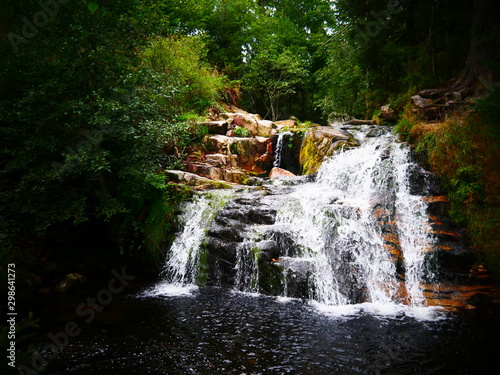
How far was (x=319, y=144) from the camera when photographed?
12000 mm

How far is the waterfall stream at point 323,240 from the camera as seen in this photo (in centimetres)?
616

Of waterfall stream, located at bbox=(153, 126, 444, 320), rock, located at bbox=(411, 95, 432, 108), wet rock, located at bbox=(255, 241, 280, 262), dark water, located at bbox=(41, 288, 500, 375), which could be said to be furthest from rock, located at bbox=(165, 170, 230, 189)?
rock, located at bbox=(411, 95, 432, 108)

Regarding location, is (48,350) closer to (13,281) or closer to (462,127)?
(13,281)

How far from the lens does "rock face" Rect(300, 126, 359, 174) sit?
37.0 feet

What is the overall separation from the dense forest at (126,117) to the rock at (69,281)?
79 cm

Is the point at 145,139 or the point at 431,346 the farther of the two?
the point at 145,139

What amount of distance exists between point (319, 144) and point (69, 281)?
34.0 feet

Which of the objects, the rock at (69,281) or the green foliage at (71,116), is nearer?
the green foliage at (71,116)

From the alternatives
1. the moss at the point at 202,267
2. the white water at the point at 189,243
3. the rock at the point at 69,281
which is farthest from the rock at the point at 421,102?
the rock at the point at 69,281

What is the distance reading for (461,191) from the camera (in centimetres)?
657

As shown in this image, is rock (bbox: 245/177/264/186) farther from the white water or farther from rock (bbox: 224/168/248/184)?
the white water

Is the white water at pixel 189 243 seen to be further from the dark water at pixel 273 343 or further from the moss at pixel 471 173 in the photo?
the moss at pixel 471 173

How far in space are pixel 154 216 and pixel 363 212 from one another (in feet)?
21.3

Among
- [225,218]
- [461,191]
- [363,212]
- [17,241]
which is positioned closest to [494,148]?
[461,191]
